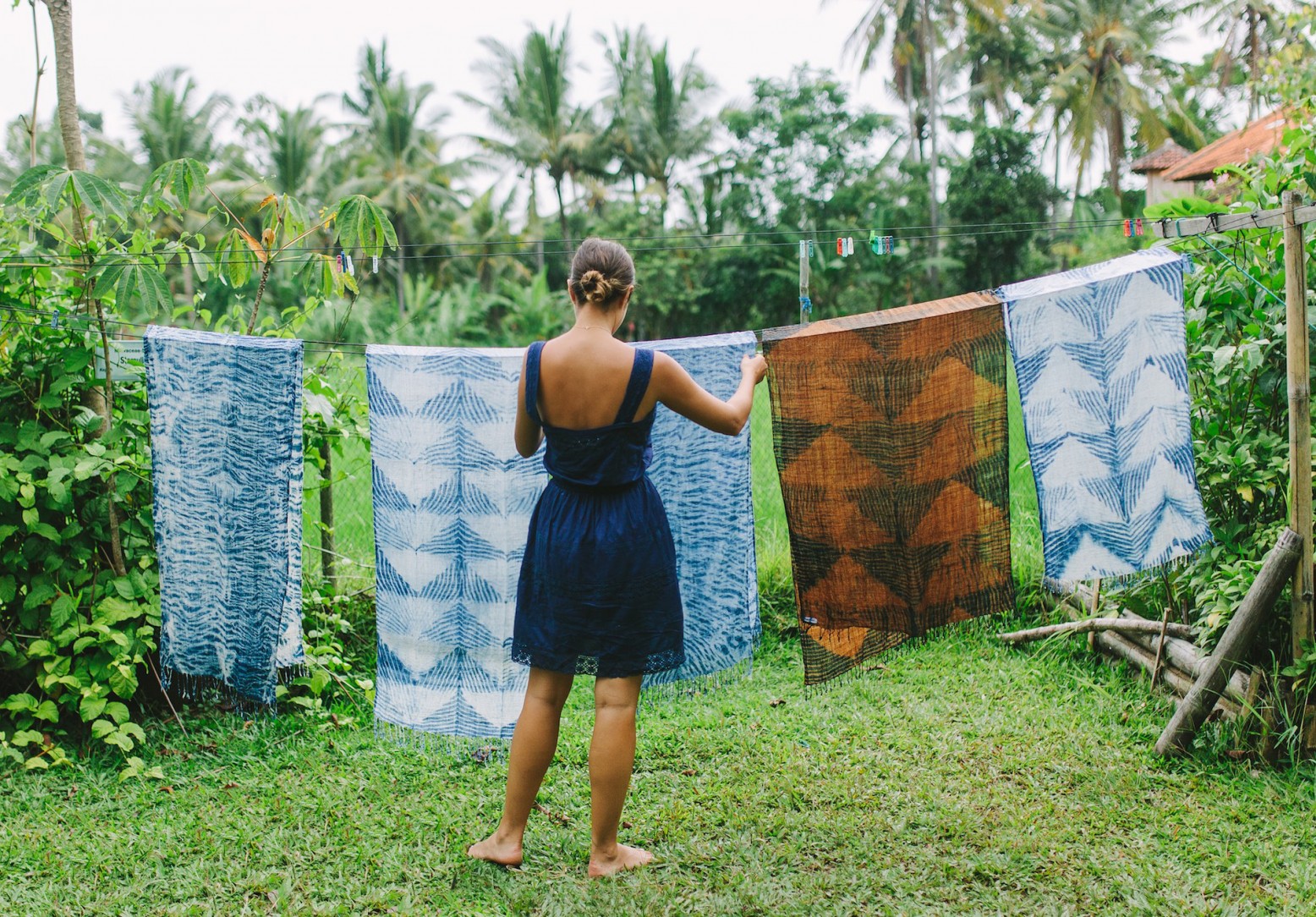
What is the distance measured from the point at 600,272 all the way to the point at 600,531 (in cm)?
63

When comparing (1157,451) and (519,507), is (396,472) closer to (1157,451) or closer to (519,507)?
(519,507)

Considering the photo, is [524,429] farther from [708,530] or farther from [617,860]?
[617,860]

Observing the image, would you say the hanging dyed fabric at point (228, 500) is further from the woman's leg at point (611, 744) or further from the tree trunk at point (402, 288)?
the tree trunk at point (402, 288)

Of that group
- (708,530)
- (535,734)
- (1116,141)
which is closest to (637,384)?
(708,530)

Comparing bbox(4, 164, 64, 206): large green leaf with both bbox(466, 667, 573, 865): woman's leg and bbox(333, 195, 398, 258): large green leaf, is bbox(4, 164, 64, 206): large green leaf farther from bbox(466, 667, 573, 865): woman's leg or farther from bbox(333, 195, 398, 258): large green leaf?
bbox(466, 667, 573, 865): woman's leg

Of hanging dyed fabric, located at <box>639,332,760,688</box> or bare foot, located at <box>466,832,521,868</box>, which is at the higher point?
hanging dyed fabric, located at <box>639,332,760,688</box>

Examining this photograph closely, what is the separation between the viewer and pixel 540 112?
26.1 meters

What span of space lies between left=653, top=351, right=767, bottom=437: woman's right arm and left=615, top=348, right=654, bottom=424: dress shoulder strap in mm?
18

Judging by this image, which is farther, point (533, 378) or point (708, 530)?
point (708, 530)

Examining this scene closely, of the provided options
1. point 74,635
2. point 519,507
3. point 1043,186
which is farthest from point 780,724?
point 1043,186

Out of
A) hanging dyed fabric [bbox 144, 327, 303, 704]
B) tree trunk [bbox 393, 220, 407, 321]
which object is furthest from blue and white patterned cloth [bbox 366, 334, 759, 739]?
tree trunk [bbox 393, 220, 407, 321]

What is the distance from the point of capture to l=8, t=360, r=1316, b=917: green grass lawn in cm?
260

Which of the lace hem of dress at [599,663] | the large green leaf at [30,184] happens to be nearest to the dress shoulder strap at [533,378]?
the lace hem of dress at [599,663]

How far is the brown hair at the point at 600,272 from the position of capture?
7.97 ft
